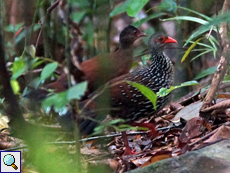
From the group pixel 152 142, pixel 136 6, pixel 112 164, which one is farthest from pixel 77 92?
pixel 152 142

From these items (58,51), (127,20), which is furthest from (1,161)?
(127,20)

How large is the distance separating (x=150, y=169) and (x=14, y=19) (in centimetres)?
395

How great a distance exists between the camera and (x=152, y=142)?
2.94 metres

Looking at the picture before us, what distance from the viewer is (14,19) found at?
5172 millimetres

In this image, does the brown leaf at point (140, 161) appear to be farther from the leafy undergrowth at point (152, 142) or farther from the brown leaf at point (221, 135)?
the brown leaf at point (221, 135)

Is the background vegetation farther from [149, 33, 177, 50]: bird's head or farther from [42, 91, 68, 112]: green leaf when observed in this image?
[149, 33, 177, 50]: bird's head

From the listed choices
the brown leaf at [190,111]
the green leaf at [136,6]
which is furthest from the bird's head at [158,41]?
the green leaf at [136,6]

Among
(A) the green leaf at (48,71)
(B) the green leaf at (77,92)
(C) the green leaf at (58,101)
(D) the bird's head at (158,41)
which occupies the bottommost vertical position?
(C) the green leaf at (58,101)

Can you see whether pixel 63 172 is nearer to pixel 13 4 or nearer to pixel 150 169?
pixel 150 169

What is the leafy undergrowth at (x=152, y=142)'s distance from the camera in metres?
2.08

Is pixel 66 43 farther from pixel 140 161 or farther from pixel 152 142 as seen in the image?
pixel 152 142

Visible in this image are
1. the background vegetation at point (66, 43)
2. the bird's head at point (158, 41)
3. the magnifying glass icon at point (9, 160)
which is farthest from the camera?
the bird's head at point (158, 41)

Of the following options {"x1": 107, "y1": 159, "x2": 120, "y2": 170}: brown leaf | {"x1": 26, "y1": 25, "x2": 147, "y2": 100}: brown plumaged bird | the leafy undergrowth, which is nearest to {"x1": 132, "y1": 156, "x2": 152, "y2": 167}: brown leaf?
the leafy undergrowth

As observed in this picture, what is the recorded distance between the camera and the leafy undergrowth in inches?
81.9
